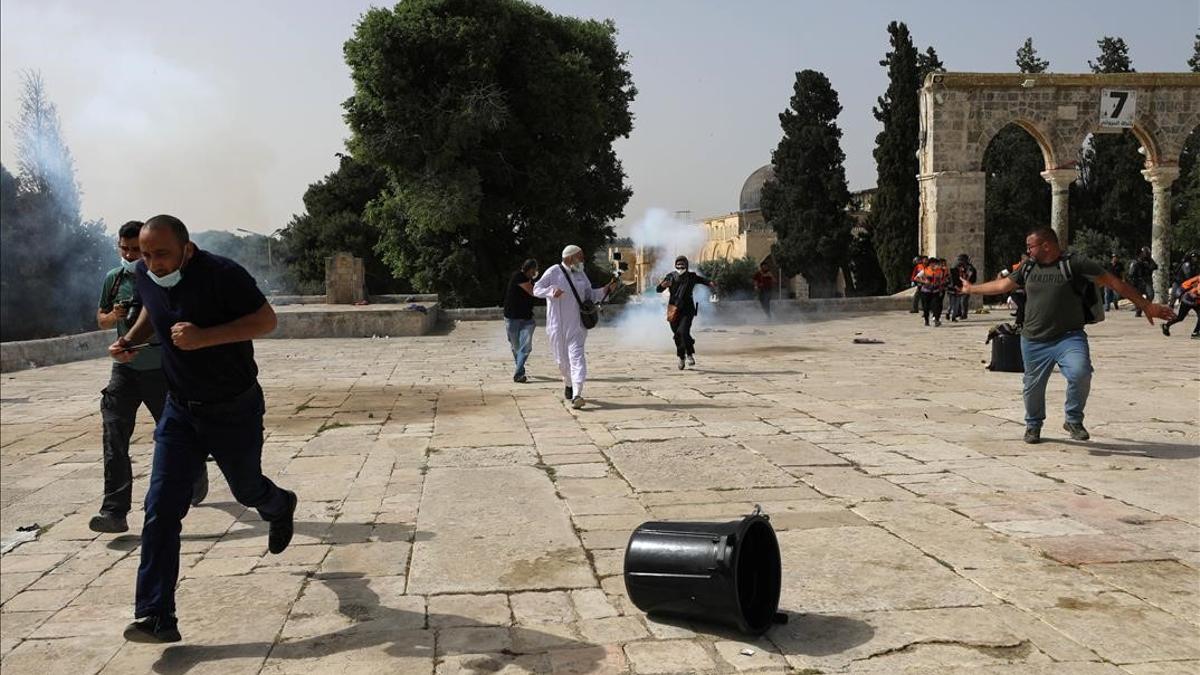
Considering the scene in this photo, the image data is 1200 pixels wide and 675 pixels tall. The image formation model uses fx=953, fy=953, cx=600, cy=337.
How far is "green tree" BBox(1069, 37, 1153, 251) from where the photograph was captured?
133ft

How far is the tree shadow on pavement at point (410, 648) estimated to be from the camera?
10.9 ft

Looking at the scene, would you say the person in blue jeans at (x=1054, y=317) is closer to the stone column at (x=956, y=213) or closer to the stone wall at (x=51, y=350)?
the stone wall at (x=51, y=350)

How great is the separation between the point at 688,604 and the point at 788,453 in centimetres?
357

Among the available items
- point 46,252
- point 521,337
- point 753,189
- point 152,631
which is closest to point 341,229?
point 46,252

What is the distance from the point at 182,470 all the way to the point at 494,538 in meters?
1.65

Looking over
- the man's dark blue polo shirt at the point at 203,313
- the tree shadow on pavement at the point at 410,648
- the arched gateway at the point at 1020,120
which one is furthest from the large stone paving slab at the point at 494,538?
the arched gateway at the point at 1020,120

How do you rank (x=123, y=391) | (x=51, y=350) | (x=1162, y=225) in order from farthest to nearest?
(x=1162, y=225), (x=51, y=350), (x=123, y=391)

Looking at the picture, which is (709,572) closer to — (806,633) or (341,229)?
(806,633)

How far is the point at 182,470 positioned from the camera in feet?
12.3

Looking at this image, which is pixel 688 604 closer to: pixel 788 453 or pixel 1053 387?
pixel 788 453

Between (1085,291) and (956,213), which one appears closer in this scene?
(1085,291)

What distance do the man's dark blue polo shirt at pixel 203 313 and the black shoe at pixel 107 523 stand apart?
1.81 meters

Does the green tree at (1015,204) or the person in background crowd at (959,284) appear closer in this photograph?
the person in background crowd at (959,284)

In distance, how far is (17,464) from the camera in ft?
24.1
